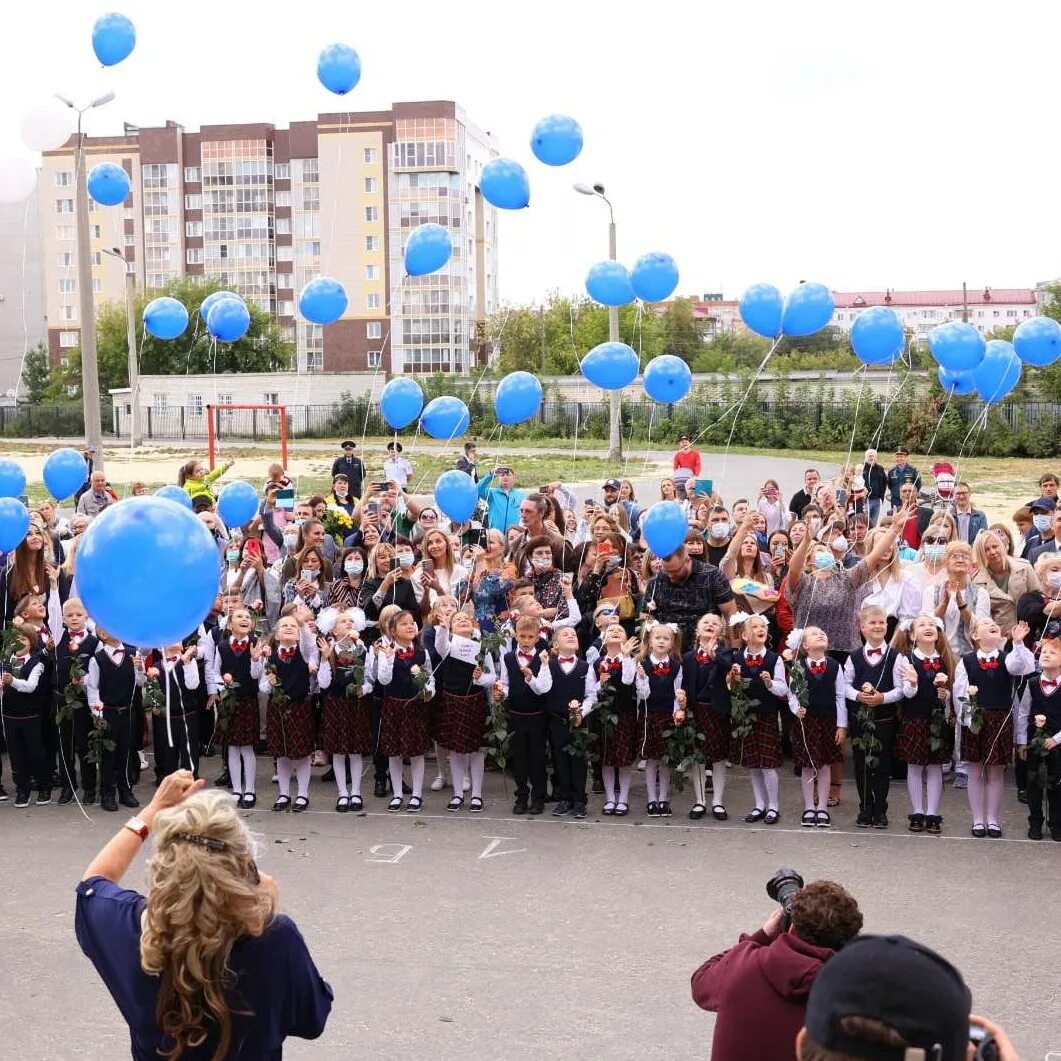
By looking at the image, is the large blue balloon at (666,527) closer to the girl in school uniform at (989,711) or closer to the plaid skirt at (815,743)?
the plaid skirt at (815,743)

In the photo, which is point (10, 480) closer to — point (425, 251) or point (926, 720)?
point (425, 251)

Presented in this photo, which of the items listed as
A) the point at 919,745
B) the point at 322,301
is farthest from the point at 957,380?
the point at 322,301

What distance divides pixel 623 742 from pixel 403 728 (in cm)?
141

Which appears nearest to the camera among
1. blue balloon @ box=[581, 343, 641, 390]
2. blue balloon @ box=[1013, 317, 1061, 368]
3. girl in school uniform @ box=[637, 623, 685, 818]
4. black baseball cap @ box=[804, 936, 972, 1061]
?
black baseball cap @ box=[804, 936, 972, 1061]

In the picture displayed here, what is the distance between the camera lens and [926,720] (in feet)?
27.0

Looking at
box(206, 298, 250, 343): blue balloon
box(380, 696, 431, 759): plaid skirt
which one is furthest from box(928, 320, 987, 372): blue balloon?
box(206, 298, 250, 343): blue balloon

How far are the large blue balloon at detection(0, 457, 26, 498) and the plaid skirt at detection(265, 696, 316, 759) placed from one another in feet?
13.9

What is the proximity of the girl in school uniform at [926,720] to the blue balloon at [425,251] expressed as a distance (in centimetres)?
597

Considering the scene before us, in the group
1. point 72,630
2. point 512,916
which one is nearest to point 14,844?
point 72,630

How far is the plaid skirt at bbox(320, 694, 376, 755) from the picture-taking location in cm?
888

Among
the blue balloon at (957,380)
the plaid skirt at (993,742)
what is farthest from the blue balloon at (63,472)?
the plaid skirt at (993,742)

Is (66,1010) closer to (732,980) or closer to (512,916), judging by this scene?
(512,916)

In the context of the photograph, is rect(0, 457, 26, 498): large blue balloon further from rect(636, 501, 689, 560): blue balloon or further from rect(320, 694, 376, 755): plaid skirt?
rect(636, 501, 689, 560): blue balloon

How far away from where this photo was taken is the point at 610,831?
829cm
